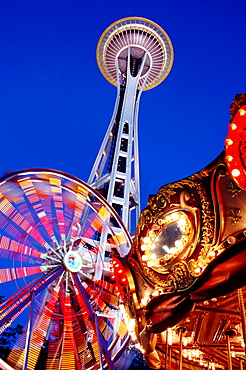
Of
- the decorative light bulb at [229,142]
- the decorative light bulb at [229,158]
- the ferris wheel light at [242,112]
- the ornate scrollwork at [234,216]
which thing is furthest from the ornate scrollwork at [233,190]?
the ferris wheel light at [242,112]

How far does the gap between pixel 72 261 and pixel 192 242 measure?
751 centimetres

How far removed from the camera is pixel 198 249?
522 centimetres

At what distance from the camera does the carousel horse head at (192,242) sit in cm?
455

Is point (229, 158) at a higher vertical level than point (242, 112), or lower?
lower

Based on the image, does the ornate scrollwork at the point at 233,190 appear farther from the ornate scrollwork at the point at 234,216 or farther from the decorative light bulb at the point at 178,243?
the decorative light bulb at the point at 178,243

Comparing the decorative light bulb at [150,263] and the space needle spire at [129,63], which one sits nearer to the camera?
the decorative light bulb at [150,263]

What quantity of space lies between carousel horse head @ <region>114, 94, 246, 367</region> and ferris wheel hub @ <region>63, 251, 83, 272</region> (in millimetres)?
5212

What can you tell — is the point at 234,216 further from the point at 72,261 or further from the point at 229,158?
the point at 72,261

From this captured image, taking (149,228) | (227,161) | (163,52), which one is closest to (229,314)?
(149,228)

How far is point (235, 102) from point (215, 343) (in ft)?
21.1

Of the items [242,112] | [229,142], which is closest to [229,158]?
[229,142]

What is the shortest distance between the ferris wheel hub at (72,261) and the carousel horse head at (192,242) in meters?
5.21

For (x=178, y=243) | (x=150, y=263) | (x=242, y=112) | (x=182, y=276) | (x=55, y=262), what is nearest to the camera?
(x=242, y=112)

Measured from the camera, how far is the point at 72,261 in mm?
12203
